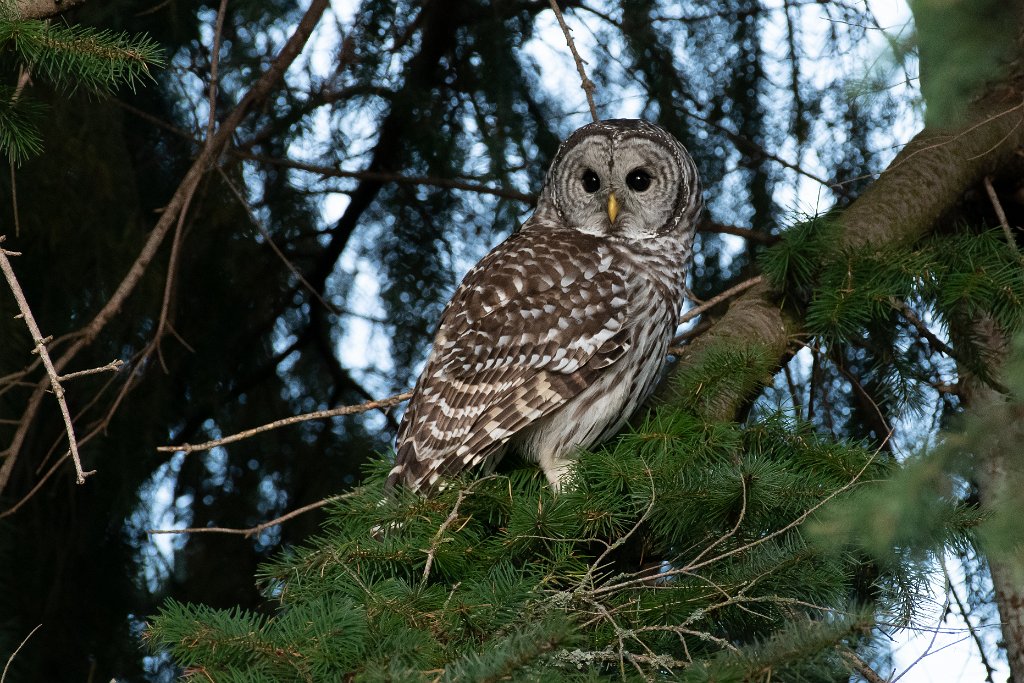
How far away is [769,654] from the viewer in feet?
5.27

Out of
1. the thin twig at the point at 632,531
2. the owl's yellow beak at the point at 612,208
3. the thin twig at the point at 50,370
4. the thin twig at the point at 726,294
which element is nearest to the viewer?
the thin twig at the point at 50,370

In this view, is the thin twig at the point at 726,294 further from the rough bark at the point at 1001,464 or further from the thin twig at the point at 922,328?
the rough bark at the point at 1001,464

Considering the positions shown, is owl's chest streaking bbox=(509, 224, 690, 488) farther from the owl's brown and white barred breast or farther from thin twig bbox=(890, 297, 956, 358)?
thin twig bbox=(890, 297, 956, 358)

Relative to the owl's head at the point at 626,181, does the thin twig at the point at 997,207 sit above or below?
below

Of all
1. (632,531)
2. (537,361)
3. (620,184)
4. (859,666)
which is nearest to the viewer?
(859,666)

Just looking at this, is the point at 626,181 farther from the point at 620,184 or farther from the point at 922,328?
the point at 922,328

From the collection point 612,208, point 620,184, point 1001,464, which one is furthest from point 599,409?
point 1001,464

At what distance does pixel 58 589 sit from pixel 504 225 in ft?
7.55

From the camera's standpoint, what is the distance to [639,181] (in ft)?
13.1

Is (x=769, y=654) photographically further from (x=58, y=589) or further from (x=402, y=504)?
(x=58, y=589)

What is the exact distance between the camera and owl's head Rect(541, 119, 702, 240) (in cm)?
Result: 393

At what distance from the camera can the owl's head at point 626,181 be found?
3.93 metres

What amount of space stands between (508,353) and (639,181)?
102 cm

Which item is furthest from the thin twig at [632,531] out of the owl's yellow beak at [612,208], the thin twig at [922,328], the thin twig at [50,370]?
the owl's yellow beak at [612,208]
